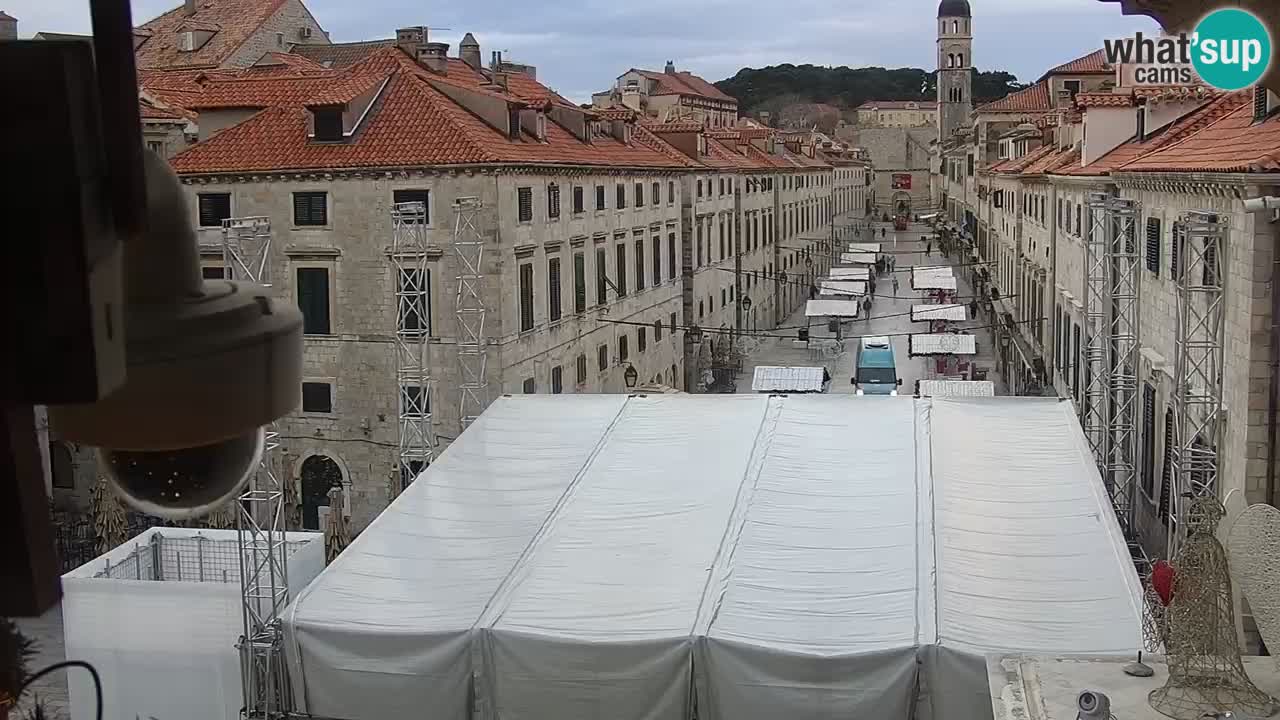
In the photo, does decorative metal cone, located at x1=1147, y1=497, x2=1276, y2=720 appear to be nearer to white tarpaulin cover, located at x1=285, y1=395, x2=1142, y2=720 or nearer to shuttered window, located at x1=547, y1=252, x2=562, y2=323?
white tarpaulin cover, located at x1=285, y1=395, x2=1142, y2=720

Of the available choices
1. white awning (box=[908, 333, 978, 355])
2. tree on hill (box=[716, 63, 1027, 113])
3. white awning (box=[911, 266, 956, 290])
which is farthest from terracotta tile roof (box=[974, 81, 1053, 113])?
tree on hill (box=[716, 63, 1027, 113])

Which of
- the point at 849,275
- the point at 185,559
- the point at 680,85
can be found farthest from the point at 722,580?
the point at 680,85

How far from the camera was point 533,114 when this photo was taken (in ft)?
88.6

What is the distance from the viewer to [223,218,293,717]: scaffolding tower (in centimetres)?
1227

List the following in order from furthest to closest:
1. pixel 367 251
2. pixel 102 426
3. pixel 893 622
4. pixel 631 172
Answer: pixel 631 172
pixel 367 251
pixel 893 622
pixel 102 426

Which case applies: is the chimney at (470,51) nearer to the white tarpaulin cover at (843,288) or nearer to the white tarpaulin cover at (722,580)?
the white tarpaulin cover at (843,288)

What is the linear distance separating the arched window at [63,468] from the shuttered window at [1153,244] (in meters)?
20.1

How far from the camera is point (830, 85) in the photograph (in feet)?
522

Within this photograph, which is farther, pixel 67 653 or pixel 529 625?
pixel 67 653

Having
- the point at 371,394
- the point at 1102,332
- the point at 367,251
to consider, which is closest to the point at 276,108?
the point at 367,251

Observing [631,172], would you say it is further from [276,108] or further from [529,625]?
[529,625]

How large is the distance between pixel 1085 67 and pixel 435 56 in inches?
1365

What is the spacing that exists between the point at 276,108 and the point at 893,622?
19502 millimetres

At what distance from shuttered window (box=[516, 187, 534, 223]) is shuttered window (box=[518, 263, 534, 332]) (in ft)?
2.99
